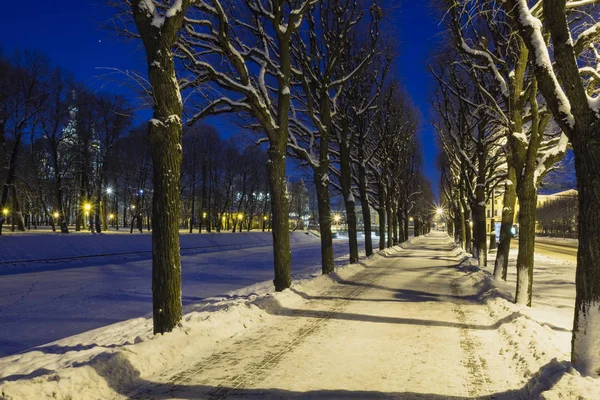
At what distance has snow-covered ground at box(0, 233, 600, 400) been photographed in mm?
4824

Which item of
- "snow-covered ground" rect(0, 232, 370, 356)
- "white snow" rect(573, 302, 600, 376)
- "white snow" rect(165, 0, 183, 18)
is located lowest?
"snow-covered ground" rect(0, 232, 370, 356)

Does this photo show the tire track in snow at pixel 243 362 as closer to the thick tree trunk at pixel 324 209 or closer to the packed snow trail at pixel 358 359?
the packed snow trail at pixel 358 359

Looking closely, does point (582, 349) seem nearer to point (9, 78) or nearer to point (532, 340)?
point (532, 340)

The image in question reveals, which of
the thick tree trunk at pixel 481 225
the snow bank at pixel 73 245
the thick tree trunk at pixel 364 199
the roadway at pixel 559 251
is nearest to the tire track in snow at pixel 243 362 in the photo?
the thick tree trunk at pixel 481 225

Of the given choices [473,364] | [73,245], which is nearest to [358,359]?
[473,364]

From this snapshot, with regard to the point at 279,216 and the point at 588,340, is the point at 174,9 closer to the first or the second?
the point at 279,216

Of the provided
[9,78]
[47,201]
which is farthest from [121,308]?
[47,201]

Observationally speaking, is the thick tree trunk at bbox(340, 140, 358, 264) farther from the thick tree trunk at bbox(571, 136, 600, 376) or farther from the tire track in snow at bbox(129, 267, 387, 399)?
the thick tree trunk at bbox(571, 136, 600, 376)

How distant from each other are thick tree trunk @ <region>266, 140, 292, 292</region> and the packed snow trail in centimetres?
161

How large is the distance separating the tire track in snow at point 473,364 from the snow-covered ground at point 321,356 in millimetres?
15

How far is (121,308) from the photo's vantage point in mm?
11531

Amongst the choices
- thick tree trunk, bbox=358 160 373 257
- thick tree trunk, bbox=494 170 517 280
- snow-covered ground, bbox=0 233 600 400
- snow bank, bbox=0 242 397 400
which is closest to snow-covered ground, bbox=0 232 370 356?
snow bank, bbox=0 242 397 400

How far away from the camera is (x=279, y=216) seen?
11.9m

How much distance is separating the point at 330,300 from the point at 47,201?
54.7 meters
